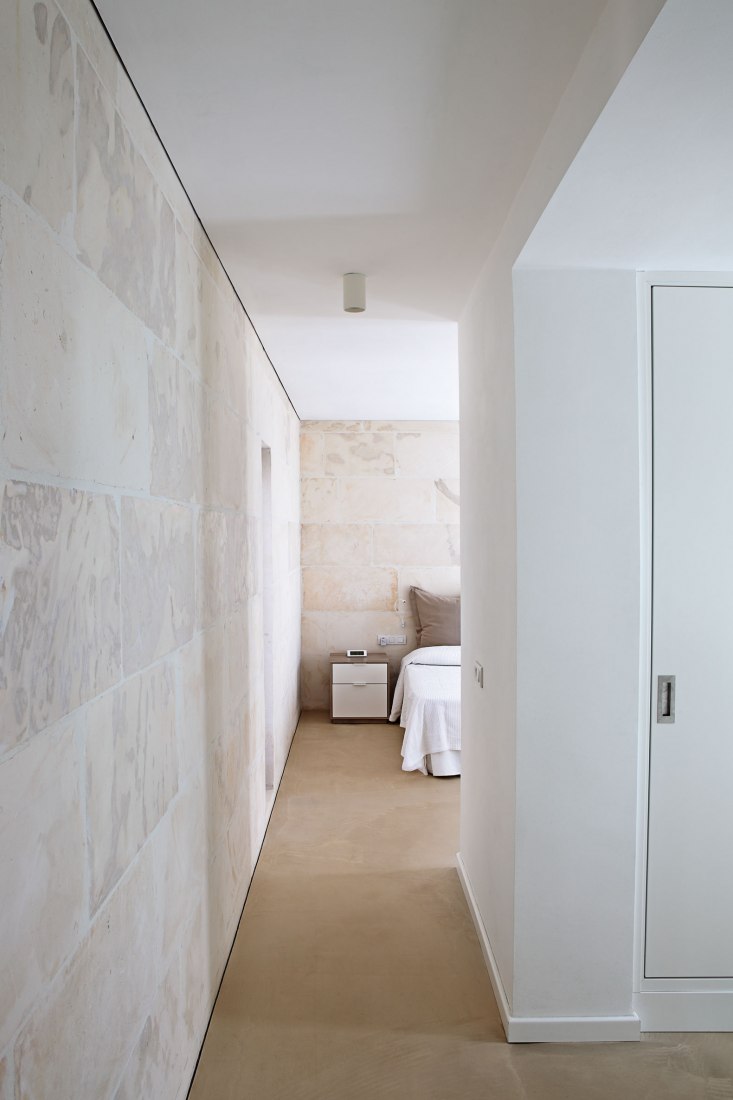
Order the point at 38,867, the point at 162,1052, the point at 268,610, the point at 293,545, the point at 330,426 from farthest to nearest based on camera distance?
the point at 330,426, the point at 293,545, the point at 268,610, the point at 162,1052, the point at 38,867

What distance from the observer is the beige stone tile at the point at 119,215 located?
121 centimetres

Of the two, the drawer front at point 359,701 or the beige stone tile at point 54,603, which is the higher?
the beige stone tile at point 54,603

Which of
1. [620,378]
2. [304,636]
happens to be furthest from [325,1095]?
[304,636]

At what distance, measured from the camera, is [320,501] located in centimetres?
603

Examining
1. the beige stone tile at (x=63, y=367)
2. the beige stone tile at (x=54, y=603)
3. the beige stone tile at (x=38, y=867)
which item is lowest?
the beige stone tile at (x=38, y=867)

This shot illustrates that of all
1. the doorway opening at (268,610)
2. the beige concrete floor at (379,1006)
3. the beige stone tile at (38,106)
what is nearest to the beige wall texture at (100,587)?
the beige stone tile at (38,106)

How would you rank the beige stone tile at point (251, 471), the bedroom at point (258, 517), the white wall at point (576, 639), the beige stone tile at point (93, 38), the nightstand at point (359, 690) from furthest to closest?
the nightstand at point (359, 690)
the beige stone tile at point (251, 471)
the white wall at point (576, 639)
the beige stone tile at point (93, 38)
the bedroom at point (258, 517)

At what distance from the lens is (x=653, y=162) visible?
4.84ft

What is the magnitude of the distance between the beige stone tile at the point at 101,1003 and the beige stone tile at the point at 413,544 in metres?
4.58

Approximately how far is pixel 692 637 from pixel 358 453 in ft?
13.7

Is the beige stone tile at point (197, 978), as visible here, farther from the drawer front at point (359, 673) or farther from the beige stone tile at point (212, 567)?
the drawer front at point (359, 673)

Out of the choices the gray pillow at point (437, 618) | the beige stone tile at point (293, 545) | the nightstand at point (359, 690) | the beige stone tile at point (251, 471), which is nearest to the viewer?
the beige stone tile at point (251, 471)

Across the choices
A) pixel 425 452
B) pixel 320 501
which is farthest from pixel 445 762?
pixel 425 452

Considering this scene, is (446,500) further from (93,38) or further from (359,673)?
(93,38)
